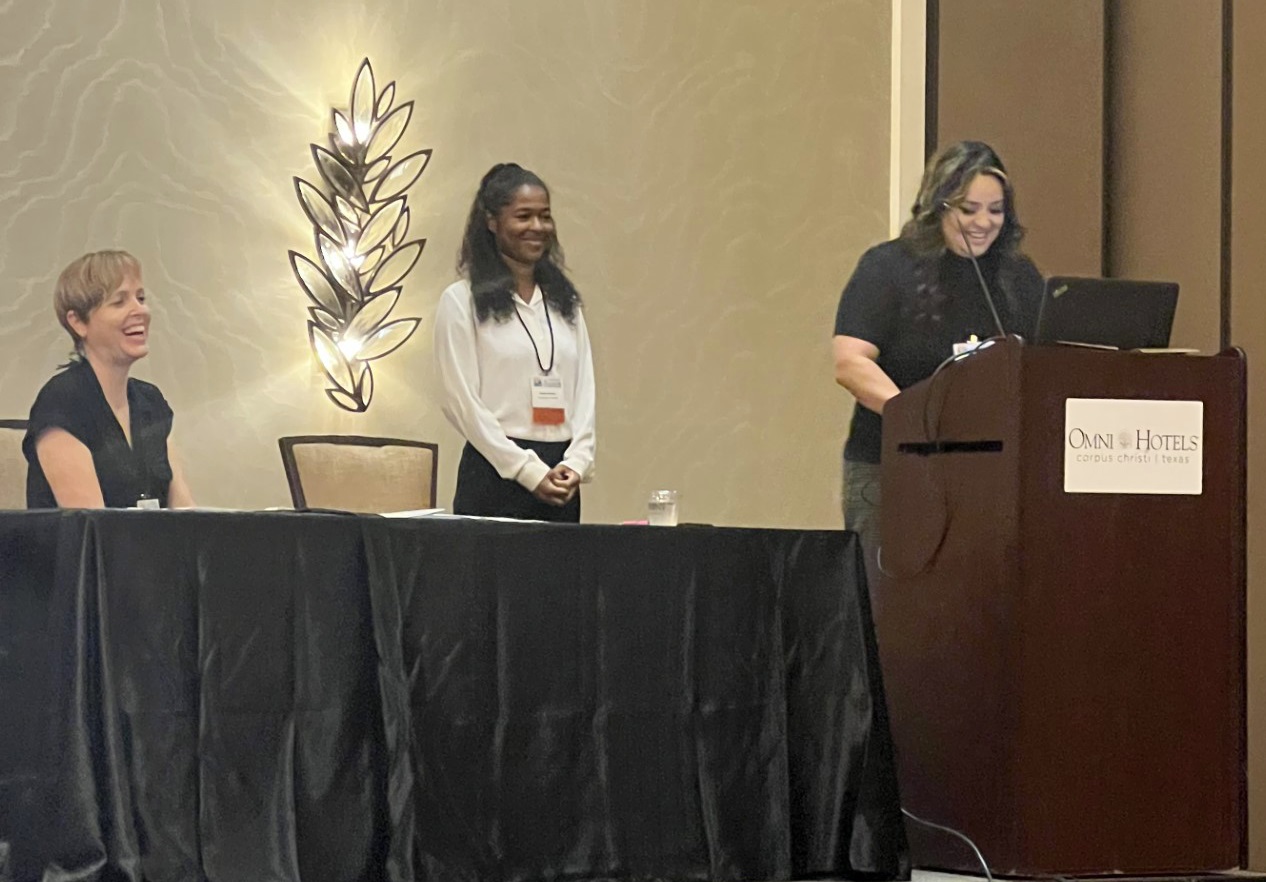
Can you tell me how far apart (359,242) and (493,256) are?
1201 mm

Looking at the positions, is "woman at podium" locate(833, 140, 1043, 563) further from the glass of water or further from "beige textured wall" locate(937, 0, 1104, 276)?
"beige textured wall" locate(937, 0, 1104, 276)

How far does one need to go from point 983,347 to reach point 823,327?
2.87 metres

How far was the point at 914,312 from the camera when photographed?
9.48ft

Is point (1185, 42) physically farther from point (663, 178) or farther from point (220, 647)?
point (220, 647)

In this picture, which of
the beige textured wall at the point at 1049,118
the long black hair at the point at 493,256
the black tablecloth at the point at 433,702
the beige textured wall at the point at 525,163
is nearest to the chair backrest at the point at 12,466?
the beige textured wall at the point at 525,163

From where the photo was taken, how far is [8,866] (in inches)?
72.4

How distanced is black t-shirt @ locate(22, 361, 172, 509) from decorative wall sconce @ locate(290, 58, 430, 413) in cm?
124

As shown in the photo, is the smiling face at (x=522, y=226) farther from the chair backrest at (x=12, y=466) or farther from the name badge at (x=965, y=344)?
the chair backrest at (x=12, y=466)

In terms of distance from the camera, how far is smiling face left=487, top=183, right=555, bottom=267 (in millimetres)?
3291

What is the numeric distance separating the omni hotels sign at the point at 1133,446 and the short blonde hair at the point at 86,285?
216 centimetres

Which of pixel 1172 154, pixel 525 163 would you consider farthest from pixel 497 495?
pixel 1172 154

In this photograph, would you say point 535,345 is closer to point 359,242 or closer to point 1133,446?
point 359,242

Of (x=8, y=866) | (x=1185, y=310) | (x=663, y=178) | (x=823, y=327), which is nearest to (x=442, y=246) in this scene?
(x=663, y=178)

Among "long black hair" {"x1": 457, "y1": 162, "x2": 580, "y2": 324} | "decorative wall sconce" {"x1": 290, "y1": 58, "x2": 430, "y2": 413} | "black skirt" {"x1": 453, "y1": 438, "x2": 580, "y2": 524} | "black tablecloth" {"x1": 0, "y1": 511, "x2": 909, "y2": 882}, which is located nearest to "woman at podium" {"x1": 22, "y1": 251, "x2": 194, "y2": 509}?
"black skirt" {"x1": 453, "y1": 438, "x2": 580, "y2": 524}
